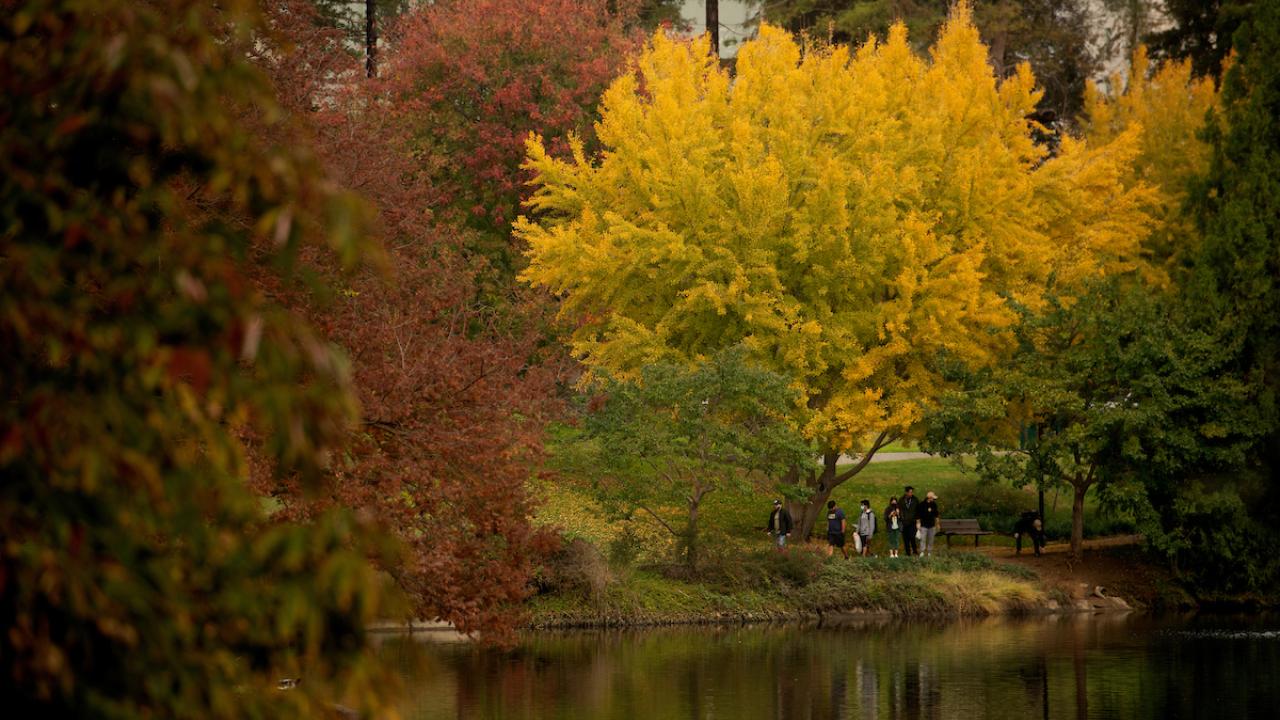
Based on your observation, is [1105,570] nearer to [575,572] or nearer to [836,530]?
[836,530]

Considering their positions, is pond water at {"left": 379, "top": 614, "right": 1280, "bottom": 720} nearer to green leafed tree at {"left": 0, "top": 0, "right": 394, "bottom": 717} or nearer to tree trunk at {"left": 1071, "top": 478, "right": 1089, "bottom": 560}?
tree trunk at {"left": 1071, "top": 478, "right": 1089, "bottom": 560}

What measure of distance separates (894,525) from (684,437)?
21.4ft

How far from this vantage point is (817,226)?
1323 inches

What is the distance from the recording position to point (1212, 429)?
31703mm

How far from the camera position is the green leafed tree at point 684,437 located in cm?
2972

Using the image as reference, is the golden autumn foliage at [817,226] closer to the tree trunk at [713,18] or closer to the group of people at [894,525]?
the group of people at [894,525]

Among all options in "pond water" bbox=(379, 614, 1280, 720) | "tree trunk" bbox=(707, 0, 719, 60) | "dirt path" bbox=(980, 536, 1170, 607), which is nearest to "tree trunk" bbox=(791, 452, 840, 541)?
"dirt path" bbox=(980, 536, 1170, 607)

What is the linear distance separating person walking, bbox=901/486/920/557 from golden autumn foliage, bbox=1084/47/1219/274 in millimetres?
8961

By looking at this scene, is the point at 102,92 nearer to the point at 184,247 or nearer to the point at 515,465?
the point at 184,247

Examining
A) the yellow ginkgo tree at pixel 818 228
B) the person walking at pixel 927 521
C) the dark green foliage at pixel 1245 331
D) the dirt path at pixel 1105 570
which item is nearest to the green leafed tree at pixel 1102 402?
the dark green foliage at pixel 1245 331

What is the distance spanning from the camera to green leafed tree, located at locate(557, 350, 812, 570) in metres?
29.7

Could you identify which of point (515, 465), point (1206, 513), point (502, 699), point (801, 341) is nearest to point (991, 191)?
point (801, 341)

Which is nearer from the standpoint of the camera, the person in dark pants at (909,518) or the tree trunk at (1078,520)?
the tree trunk at (1078,520)

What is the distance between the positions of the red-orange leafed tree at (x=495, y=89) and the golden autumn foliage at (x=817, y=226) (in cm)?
591
